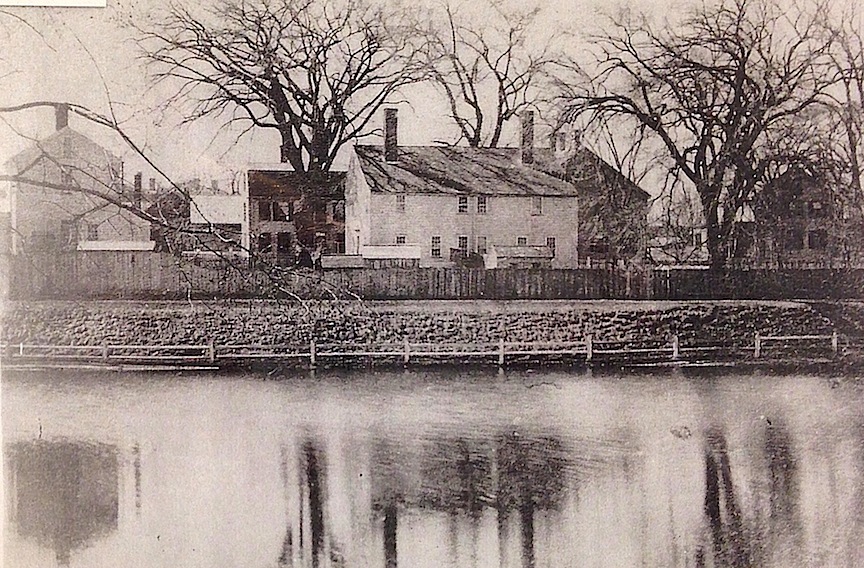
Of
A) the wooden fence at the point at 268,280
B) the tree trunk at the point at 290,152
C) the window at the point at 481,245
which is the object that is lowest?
the wooden fence at the point at 268,280

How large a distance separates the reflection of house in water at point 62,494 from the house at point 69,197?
0.48 metres

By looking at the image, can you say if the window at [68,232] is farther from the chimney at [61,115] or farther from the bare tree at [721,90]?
the bare tree at [721,90]

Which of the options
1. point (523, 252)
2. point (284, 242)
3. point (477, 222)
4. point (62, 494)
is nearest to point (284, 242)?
point (284, 242)

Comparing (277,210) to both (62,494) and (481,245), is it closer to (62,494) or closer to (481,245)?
(481,245)

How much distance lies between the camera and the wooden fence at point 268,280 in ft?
6.27

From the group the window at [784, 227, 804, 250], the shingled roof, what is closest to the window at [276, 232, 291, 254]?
the shingled roof

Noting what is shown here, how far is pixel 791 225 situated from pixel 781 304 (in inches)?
7.8

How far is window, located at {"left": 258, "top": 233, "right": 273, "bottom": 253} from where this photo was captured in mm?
1899

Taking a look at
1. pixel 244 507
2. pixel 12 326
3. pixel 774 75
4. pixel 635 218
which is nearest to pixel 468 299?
pixel 635 218

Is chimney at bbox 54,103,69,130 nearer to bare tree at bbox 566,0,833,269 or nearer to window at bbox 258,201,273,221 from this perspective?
window at bbox 258,201,273,221

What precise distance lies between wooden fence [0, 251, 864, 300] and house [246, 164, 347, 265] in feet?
0.19

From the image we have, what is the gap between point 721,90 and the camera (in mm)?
2006

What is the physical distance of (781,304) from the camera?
201 centimetres

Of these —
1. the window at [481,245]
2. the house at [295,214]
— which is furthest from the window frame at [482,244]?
Answer: the house at [295,214]
